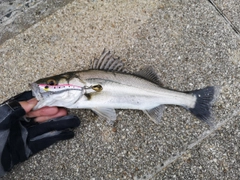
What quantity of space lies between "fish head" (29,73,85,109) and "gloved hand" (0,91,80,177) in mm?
217

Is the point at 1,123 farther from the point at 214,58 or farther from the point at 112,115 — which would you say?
the point at 214,58

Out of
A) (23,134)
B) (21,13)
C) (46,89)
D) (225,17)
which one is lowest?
(23,134)

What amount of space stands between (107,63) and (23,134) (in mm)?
1054

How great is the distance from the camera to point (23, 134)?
9.70 ft

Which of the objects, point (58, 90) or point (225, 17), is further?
point (225, 17)

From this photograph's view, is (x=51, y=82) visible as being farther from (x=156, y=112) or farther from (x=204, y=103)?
(x=204, y=103)

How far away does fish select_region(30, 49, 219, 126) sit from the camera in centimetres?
279

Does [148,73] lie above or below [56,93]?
below

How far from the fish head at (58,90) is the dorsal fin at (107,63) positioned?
0.86 feet

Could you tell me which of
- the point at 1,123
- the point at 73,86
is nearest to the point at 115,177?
the point at 73,86

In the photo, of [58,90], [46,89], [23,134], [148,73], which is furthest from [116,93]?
[23,134]

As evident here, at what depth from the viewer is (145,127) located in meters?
3.05

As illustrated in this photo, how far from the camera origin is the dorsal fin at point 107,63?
9.70 feet

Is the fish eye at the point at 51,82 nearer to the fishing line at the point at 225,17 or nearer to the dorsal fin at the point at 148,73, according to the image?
the dorsal fin at the point at 148,73
